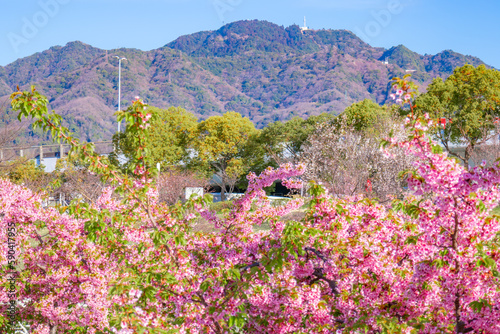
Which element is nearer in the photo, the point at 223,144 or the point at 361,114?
the point at 361,114

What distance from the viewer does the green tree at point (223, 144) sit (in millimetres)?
35219

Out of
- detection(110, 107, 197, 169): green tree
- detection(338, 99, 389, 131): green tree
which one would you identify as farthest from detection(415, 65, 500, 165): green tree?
detection(110, 107, 197, 169): green tree

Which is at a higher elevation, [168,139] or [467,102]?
[467,102]

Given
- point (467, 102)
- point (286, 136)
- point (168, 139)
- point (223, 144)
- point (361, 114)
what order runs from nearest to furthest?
point (467, 102)
point (361, 114)
point (168, 139)
point (286, 136)
point (223, 144)

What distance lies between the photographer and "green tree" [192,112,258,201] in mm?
35219

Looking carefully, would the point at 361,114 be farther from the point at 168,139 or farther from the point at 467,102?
the point at 168,139

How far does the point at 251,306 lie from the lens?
443cm

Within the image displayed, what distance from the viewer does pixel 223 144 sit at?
35562 millimetres

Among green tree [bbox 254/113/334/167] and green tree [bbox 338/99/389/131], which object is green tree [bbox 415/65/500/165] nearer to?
green tree [bbox 338/99/389/131]

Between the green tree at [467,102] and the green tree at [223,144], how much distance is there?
13.4 m

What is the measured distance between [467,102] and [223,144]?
665 inches

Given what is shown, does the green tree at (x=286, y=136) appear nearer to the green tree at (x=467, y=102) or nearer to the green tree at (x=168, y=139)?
the green tree at (x=168, y=139)

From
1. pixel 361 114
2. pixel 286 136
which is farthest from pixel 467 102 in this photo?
pixel 286 136

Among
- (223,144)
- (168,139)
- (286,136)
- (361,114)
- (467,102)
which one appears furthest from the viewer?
(223,144)
